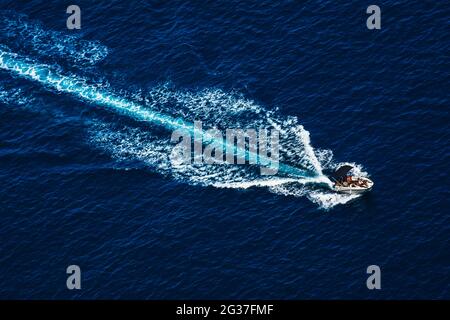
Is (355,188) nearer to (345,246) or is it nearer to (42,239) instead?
(345,246)

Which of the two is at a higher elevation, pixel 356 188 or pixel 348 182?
pixel 348 182

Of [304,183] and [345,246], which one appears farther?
[304,183]

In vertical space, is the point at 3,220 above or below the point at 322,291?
above

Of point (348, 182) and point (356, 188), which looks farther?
point (348, 182)

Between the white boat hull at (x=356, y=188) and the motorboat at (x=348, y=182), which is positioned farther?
the motorboat at (x=348, y=182)

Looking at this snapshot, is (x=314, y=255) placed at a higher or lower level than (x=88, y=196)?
lower

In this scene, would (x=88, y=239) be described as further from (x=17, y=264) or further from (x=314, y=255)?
(x=314, y=255)

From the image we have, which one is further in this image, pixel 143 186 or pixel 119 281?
pixel 143 186

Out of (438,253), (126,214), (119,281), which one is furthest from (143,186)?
(438,253)

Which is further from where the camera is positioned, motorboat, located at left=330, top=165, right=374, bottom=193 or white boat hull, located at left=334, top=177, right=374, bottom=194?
motorboat, located at left=330, top=165, right=374, bottom=193
